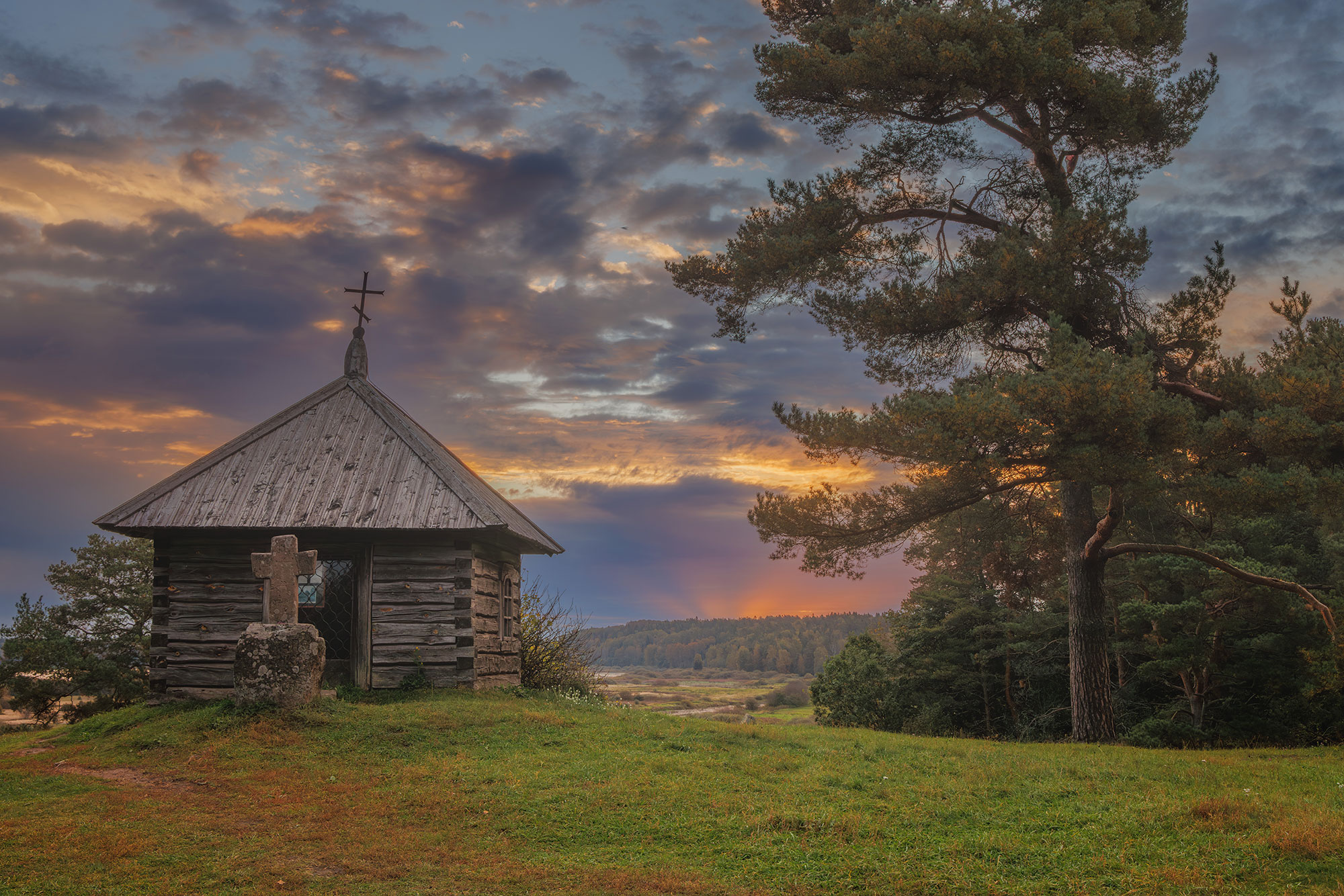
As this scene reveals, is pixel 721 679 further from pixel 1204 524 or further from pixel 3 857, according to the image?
pixel 3 857

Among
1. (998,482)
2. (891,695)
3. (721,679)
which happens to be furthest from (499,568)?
(721,679)

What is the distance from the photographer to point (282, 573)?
44.8 feet

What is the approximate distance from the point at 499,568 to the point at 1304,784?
14.8 meters

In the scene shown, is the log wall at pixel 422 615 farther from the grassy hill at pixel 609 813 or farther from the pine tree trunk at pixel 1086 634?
the pine tree trunk at pixel 1086 634

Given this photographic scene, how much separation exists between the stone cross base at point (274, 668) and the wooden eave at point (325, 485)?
3.01 m

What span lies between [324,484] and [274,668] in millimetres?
4719

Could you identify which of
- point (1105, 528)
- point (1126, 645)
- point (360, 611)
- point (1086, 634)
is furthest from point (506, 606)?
point (1126, 645)

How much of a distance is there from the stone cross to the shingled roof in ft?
5.64

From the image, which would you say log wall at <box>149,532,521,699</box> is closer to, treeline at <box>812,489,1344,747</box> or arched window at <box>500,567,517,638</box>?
arched window at <box>500,567,517,638</box>

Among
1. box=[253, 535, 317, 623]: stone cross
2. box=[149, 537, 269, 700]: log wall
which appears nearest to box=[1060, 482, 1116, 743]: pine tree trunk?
box=[253, 535, 317, 623]: stone cross

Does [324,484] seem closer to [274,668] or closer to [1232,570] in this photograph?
[274,668]

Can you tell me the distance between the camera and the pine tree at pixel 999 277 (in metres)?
14.3

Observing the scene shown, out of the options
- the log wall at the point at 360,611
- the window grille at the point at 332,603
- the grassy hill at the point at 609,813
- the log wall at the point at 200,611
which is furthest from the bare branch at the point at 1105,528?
the log wall at the point at 200,611

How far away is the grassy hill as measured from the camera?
7.09 metres
